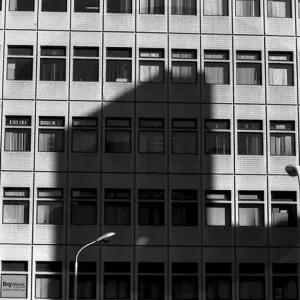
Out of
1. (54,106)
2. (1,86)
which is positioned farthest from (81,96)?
(1,86)

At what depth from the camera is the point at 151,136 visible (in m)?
36.2

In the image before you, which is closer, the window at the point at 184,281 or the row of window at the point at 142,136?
the window at the point at 184,281

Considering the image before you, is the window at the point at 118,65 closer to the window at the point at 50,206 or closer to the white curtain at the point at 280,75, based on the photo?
the window at the point at 50,206

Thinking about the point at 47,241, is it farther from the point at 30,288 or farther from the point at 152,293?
the point at 152,293

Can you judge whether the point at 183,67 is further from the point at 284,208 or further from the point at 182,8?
the point at 284,208

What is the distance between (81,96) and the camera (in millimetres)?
36250

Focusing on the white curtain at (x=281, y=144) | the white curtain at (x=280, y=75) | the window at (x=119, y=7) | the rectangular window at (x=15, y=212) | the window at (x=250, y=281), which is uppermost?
the window at (x=119, y=7)

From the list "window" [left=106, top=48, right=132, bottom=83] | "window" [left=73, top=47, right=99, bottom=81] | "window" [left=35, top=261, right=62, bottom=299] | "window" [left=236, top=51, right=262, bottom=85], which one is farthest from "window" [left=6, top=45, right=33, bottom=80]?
"window" [left=236, top=51, right=262, bottom=85]

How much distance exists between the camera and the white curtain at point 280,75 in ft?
122

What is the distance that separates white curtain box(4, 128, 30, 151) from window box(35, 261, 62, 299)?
17.1ft

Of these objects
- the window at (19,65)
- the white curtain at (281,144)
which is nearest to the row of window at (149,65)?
the window at (19,65)

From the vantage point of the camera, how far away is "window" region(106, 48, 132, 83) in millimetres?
36656

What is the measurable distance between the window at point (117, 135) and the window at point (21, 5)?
21.0 ft

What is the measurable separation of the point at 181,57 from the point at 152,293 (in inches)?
420
